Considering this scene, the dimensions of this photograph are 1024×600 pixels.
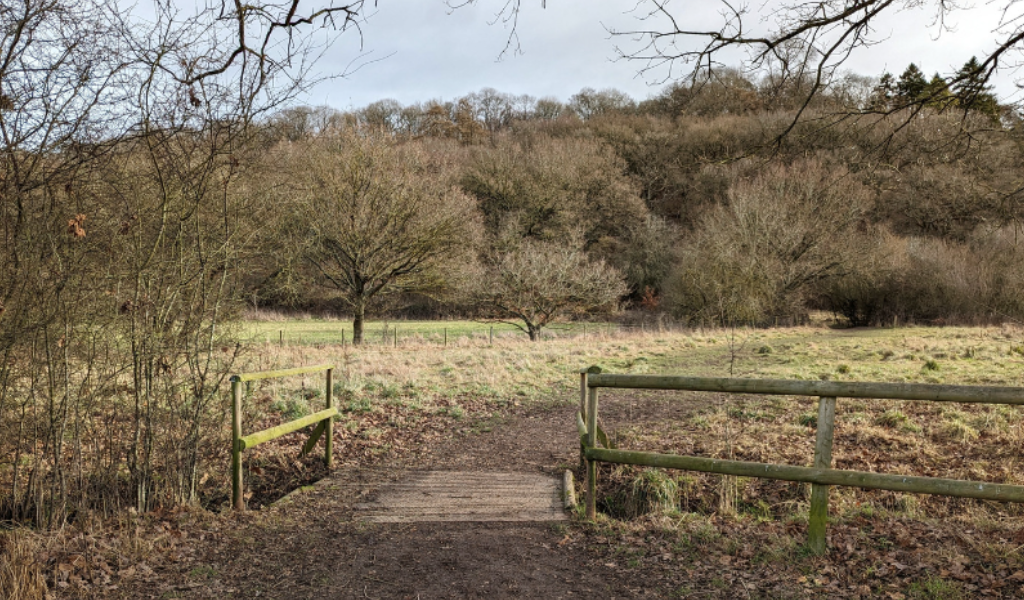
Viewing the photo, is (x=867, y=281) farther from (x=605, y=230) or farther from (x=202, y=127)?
(x=202, y=127)

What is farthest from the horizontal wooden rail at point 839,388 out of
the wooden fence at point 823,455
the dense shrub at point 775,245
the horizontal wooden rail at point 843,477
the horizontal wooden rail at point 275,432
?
the dense shrub at point 775,245

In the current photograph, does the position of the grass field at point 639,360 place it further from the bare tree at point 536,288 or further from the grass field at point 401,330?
the bare tree at point 536,288

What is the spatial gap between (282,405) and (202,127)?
18.6 ft

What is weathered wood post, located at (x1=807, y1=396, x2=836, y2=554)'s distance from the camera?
15.4ft

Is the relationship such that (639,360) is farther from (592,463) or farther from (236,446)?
(236,446)

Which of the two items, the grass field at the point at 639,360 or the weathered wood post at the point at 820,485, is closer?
the weathered wood post at the point at 820,485

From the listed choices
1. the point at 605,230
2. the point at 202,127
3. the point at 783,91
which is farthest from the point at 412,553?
the point at 605,230

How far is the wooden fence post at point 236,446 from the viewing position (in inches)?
238

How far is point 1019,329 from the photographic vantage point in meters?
23.7

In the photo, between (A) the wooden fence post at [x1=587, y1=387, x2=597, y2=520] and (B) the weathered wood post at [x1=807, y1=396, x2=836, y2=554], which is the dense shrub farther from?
(B) the weathered wood post at [x1=807, y1=396, x2=836, y2=554]

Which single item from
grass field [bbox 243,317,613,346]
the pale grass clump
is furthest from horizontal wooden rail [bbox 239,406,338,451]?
grass field [bbox 243,317,613,346]

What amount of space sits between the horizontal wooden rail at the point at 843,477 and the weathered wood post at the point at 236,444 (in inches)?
132

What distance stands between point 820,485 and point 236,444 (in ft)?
16.5

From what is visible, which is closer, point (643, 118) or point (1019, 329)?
point (1019, 329)
